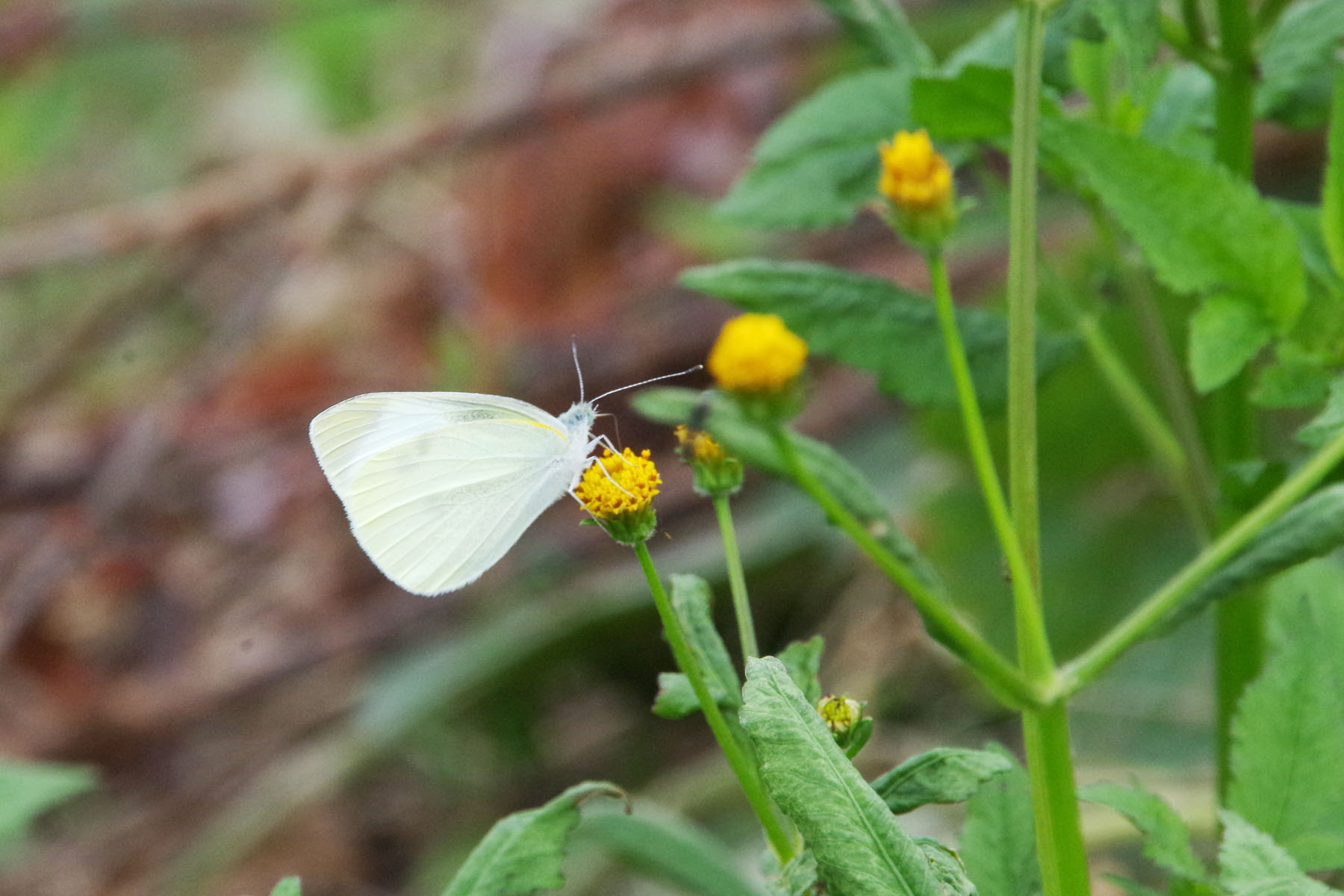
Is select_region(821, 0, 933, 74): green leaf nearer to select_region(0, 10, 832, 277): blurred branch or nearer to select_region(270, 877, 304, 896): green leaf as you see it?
select_region(270, 877, 304, 896): green leaf

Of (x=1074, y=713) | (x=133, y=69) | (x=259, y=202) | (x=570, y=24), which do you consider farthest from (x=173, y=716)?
(x=133, y=69)

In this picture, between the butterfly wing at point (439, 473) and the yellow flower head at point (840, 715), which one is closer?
the yellow flower head at point (840, 715)

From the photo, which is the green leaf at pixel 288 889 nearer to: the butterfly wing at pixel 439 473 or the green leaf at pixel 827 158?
the butterfly wing at pixel 439 473

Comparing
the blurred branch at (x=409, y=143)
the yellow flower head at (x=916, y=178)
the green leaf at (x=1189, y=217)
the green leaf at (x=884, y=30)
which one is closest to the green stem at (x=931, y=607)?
the yellow flower head at (x=916, y=178)

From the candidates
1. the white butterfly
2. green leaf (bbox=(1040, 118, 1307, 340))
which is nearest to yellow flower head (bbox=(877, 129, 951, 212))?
green leaf (bbox=(1040, 118, 1307, 340))

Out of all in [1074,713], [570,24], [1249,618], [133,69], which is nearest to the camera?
[1249,618]

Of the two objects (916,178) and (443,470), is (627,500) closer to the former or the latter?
(916,178)

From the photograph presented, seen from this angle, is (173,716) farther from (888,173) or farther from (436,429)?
(888,173)
